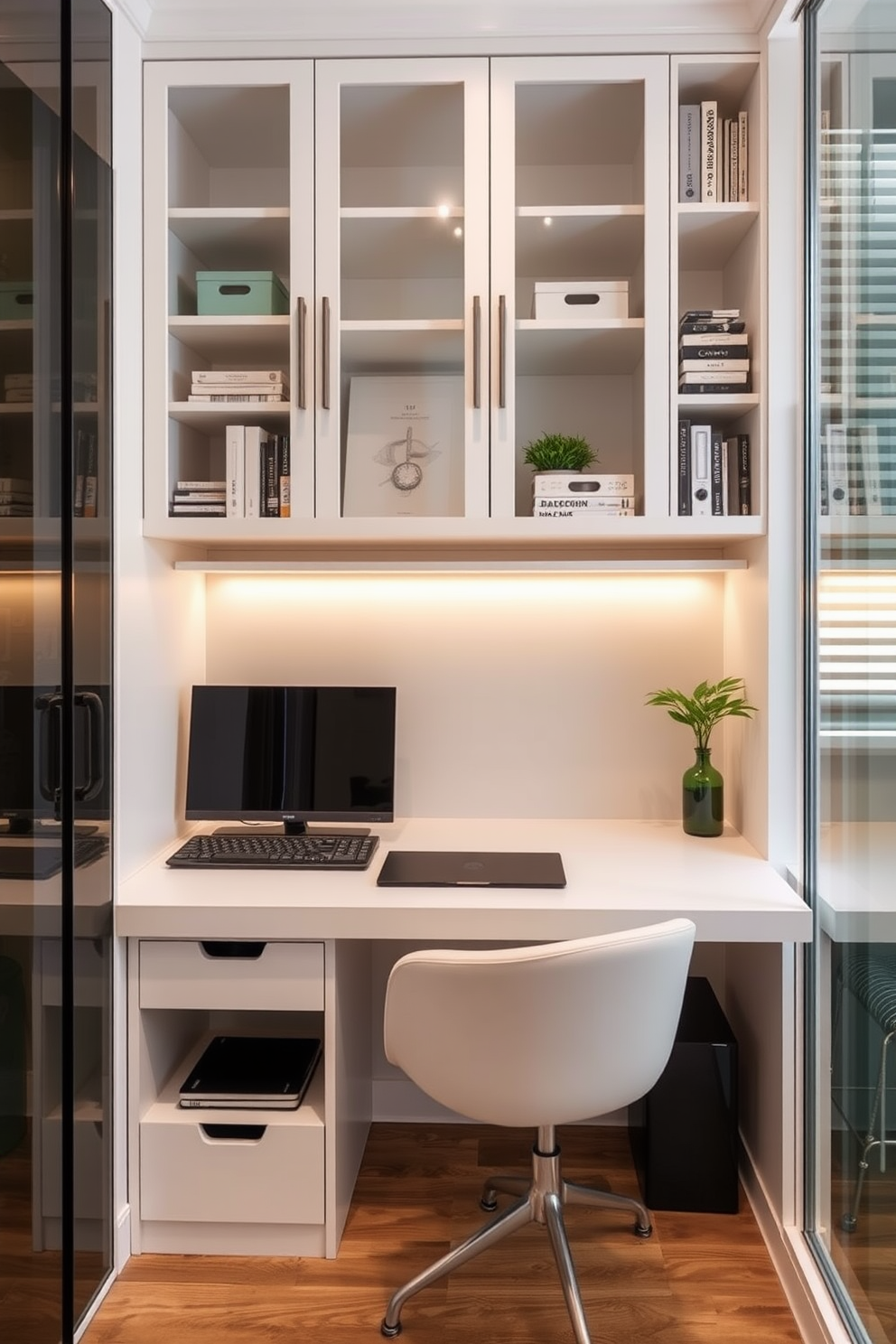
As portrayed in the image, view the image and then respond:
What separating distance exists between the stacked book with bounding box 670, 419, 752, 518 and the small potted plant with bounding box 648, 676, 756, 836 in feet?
1.44

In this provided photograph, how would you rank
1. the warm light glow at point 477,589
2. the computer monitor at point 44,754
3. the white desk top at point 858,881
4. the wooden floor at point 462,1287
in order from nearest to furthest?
the white desk top at point 858,881 → the computer monitor at point 44,754 → the wooden floor at point 462,1287 → the warm light glow at point 477,589

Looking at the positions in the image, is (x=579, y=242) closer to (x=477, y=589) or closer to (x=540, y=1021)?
(x=477, y=589)

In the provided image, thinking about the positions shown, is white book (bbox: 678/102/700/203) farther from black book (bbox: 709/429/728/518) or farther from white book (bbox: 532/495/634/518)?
white book (bbox: 532/495/634/518)

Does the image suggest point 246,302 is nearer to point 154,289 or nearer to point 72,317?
point 154,289

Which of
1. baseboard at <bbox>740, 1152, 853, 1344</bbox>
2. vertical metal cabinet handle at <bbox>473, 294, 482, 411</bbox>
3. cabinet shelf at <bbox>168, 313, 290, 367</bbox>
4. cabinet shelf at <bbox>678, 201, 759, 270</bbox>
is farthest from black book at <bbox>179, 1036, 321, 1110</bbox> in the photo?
cabinet shelf at <bbox>678, 201, 759, 270</bbox>

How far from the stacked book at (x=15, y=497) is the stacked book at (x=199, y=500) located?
0.59m

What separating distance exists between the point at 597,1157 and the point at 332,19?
276 centimetres

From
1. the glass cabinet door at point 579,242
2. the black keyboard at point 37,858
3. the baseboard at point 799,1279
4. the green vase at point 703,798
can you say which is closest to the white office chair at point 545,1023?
the baseboard at point 799,1279

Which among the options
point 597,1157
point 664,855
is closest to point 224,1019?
point 597,1157

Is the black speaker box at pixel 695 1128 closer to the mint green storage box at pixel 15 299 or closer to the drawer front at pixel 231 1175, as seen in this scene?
the drawer front at pixel 231 1175

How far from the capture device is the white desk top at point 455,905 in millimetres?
2014

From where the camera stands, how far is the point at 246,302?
7.75 ft

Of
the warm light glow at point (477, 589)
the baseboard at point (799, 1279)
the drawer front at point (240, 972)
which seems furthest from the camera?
the warm light glow at point (477, 589)

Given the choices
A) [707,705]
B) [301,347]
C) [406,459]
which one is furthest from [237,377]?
[707,705]
